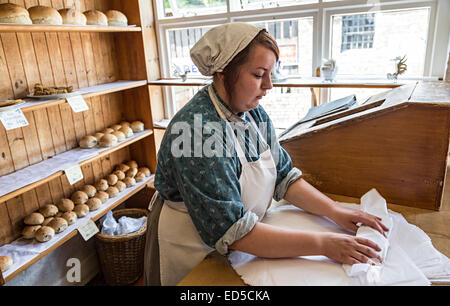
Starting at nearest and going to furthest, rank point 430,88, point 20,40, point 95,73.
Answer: point 430,88 → point 20,40 → point 95,73

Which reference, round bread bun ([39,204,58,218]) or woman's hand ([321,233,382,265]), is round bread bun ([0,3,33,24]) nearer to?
round bread bun ([39,204,58,218])

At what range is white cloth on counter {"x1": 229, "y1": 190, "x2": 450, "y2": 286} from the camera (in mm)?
774

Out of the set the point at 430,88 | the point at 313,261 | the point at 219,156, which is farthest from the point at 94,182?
the point at 430,88

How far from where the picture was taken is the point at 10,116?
1564mm

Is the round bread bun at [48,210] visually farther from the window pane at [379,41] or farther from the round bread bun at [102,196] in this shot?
the window pane at [379,41]

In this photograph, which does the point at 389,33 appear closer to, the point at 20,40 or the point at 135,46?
the point at 135,46

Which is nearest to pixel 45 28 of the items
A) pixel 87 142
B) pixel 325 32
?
pixel 87 142

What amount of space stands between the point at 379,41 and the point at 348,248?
180 cm

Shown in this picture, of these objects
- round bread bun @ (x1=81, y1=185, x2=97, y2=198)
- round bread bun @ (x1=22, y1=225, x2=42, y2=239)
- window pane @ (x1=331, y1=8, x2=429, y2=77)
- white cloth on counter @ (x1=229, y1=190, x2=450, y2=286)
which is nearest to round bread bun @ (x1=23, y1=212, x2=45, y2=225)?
round bread bun @ (x1=22, y1=225, x2=42, y2=239)

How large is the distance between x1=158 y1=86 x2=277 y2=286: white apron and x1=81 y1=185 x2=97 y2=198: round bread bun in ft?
4.61

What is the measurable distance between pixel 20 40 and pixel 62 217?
111 centimetres

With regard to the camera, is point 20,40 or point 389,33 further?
point 389,33

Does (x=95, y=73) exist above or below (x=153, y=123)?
above

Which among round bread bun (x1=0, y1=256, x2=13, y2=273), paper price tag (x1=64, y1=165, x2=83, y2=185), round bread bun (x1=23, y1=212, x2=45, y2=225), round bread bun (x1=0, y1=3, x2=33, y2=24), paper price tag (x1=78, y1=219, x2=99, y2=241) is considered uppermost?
round bread bun (x1=0, y1=3, x2=33, y2=24)
